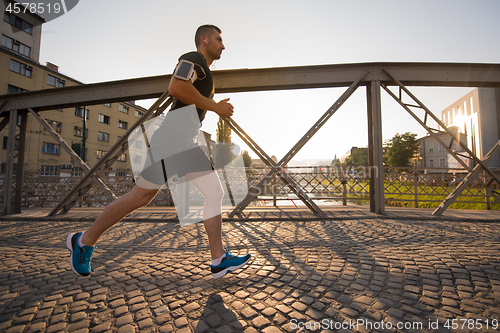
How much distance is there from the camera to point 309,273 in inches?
94.2

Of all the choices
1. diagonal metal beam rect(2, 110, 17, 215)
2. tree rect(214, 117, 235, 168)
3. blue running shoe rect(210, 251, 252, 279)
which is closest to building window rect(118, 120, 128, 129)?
tree rect(214, 117, 235, 168)

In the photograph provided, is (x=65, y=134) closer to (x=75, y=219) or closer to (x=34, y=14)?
(x=34, y=14)

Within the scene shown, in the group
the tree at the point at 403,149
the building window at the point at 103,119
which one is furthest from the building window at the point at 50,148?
the tree at the point at 403,149

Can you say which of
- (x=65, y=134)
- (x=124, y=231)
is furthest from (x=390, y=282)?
(x=65, y=134)

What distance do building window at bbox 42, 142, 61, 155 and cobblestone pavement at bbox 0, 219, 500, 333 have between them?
32377 mm

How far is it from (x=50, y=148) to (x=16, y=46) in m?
12.3

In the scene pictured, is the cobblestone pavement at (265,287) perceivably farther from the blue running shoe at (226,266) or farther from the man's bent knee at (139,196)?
the man's bent knee at (139,196)

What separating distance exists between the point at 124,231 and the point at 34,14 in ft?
136

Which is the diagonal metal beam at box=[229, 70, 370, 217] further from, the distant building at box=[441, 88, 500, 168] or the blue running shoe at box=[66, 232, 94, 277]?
the distant building at box=[441, 88, 500, 168]

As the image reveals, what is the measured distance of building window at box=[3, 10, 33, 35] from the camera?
27.7m

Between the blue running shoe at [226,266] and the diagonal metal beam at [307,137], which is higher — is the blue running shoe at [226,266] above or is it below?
below

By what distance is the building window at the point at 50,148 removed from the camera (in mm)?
28719

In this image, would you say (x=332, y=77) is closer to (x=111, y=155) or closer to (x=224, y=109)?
(x=224, y=109)

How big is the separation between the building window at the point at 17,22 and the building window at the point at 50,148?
14.4 metres
